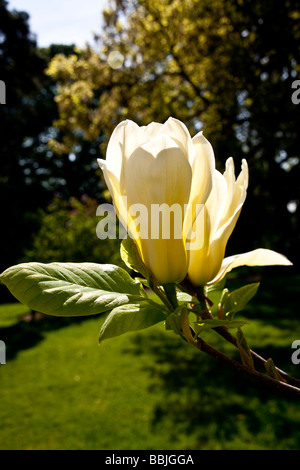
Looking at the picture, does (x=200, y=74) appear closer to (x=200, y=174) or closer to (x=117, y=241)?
(x=117, y=241)

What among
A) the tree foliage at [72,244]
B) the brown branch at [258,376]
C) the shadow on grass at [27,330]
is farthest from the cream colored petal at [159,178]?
the tree foliage at [72,244]

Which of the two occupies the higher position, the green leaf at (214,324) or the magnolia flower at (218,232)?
the magnolia flower at (218,232)

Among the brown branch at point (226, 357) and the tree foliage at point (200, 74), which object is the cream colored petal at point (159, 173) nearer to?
the brown branch at point (226, 357)

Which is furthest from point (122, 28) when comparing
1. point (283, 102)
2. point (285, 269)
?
point (285, 269)

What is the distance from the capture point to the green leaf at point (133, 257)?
0.38m

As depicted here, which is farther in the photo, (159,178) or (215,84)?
(215,84)

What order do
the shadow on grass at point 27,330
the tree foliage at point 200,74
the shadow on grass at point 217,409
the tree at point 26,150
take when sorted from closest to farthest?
the shadow on grass at point 217,409
the shadow on grass at point 27,330
the tree foliage at point 200,74
the tree at point 26,150

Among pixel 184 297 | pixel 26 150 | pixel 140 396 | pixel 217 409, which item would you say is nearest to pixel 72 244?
pixel 140 396

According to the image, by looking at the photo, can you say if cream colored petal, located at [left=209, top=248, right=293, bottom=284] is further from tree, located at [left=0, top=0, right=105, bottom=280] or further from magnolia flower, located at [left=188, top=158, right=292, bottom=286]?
tree, located at [left=0, top=0, right=105, bottom=280]

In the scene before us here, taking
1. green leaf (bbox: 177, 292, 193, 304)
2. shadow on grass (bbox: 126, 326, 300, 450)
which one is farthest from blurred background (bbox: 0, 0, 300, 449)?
green leaf (bbox: 177, 292, 193, 304)

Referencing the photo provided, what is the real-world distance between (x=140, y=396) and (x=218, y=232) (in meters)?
3.74

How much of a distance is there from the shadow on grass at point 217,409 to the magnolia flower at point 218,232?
2867mm

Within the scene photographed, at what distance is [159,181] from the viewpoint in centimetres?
33

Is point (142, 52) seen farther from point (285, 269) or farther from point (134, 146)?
point (134, 146)
